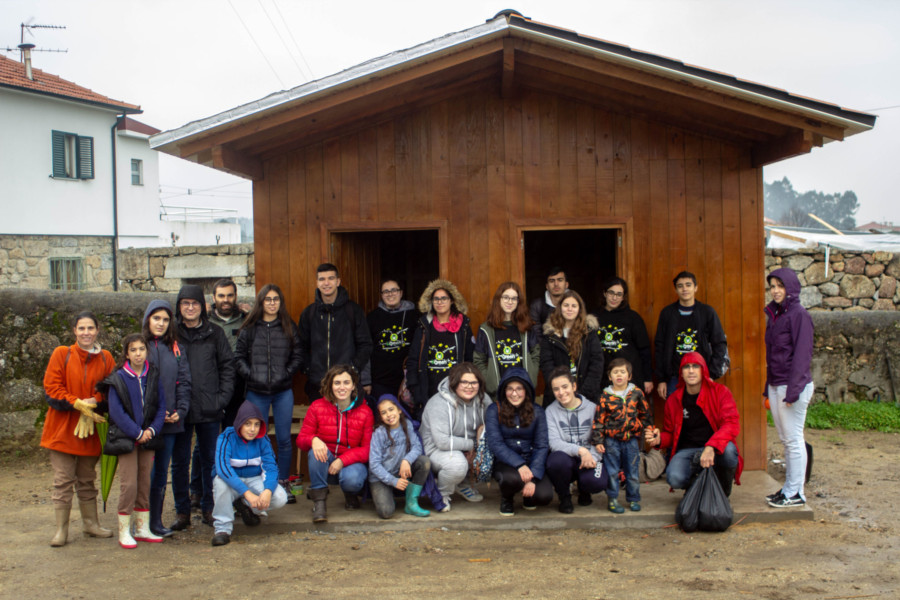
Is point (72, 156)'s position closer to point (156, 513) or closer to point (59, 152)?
point (59, 152)

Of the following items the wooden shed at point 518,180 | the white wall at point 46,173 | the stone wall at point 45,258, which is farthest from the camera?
the white wall at point 46,173

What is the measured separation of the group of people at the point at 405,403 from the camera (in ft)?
14.8

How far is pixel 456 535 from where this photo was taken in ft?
15.0

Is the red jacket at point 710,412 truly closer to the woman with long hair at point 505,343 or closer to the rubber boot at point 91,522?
the woman with long hair at point 505,343

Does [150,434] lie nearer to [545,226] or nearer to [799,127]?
[545,226]

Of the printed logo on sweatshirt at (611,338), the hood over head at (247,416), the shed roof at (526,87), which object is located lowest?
the hood over head at (247,416)

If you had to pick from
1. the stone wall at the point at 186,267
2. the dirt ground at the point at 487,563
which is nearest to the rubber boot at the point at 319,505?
the dirt ground at the point at 487,563

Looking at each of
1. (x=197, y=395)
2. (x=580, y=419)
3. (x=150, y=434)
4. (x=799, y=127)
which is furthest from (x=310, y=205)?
(x=799, y=127)

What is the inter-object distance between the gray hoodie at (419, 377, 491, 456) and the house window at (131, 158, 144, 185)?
685 inches

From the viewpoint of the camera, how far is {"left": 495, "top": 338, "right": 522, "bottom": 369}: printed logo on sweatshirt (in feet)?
16.9

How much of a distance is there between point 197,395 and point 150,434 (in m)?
0.42

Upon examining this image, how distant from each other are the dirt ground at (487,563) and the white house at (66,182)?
13.4m

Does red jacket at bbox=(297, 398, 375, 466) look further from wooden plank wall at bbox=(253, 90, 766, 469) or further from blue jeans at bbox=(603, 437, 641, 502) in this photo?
blue jeans at bbox=(603, 437, 641, 502)

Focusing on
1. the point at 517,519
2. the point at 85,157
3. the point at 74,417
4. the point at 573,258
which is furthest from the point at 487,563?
the point at 85,157
